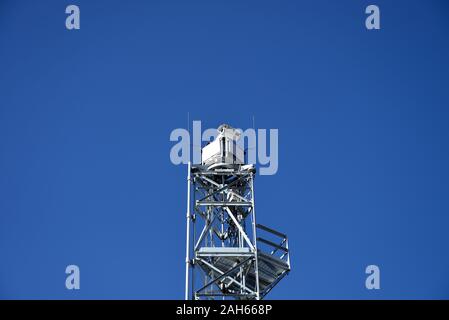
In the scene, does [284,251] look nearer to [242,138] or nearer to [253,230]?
[253,230]

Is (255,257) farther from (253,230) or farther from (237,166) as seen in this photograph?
(237,166)

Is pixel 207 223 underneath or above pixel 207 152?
underneath
